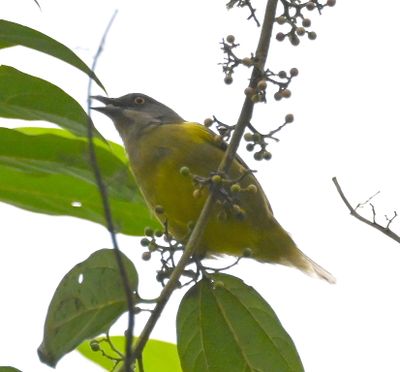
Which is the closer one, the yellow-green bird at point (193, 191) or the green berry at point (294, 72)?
the green berry at point (294, 72)

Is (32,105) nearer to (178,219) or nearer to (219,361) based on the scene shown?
(219,361)

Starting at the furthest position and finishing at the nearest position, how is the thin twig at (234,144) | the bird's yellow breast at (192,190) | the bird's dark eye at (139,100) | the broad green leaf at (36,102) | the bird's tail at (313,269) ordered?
the bird's dark eye at (139,100)
the bird's tail at (313,269)
the bird's yellow breast at (192,190)
the broad green leaf at (36,102)
the thin twig at (234,144)

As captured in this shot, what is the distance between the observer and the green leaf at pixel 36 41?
2619 millimetres

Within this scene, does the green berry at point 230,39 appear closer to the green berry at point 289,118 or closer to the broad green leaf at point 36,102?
the green berry at point 289,118

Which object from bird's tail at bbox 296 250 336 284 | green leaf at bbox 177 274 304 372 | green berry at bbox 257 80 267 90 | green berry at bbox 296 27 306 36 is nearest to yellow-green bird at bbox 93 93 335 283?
bird's tail at bbox 296 250 336 284

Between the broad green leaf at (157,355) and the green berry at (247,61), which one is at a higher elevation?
the green berry at (247,61)

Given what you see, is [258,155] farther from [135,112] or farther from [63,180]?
[135,112]

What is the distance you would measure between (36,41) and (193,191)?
151cm

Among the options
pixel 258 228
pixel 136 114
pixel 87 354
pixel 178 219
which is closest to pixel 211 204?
pixel 87 354

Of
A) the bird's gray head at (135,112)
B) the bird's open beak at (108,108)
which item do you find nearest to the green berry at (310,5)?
the bird's gray head at (135,112)

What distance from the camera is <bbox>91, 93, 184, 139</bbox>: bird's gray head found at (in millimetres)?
5047

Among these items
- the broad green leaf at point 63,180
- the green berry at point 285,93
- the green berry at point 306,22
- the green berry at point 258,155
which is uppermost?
the green berry at point 306,22

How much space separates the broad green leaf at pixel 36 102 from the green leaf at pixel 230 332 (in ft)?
2.71

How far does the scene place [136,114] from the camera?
5.20m
